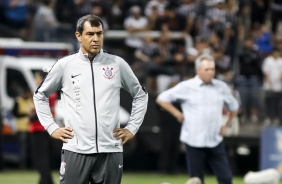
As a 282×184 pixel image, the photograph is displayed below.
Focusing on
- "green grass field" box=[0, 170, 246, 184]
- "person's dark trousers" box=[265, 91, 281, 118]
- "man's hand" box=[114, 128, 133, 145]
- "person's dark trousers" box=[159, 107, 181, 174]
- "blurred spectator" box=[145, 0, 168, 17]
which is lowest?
"green grass field" box=[0, 170, 246, 184]

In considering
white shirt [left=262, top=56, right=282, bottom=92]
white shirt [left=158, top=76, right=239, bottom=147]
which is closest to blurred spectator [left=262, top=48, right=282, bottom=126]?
white shirt [left=262, top=56, right=282, bottom=92]

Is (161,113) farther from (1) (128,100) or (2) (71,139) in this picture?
(2) (71,139)

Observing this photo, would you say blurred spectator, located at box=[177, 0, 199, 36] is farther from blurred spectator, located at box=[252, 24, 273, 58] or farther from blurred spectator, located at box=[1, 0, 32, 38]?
blurred spectator, located at box=[1, 0, 32, 38]

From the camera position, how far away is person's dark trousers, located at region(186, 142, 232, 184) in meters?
14.2

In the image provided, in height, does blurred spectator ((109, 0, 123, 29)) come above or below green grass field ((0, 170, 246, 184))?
above

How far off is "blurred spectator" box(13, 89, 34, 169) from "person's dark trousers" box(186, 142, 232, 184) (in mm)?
9463

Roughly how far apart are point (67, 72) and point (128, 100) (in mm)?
14103

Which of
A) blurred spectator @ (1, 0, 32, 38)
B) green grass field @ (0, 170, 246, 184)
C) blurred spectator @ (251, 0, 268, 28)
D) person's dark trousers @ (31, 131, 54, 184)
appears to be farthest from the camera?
blurred spectator @ (251, 0, 268, 28)

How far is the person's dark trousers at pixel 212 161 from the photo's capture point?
560 inches

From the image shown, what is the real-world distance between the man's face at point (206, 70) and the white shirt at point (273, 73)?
10915 mm

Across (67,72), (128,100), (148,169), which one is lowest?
(148,169)

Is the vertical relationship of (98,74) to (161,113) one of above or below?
above

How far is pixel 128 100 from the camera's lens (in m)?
23.9

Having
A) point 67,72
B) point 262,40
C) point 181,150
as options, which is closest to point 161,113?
point 181,150
